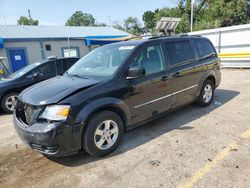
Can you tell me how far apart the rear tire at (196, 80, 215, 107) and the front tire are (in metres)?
2.70

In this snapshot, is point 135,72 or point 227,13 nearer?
point 135,72

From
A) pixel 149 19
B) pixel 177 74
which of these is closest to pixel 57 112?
pixel 177 74

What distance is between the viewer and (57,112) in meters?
2.97

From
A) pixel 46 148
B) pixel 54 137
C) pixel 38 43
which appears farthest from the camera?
pixel 38 43

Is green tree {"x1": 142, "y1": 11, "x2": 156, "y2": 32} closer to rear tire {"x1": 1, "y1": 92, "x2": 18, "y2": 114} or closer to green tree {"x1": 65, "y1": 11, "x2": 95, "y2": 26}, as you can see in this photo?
rear tire {"x1": 1, "y1": 92, "x2": 18, "y2": 114}

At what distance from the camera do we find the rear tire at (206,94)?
5387mm

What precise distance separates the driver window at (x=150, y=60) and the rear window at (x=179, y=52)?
29 centimetres

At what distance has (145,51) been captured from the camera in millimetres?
3994

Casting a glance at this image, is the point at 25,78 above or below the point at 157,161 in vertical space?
above

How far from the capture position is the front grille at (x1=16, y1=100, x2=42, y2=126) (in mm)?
3086

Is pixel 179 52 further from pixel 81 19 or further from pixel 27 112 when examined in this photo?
pixel 81 19

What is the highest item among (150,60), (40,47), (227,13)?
(227,13)

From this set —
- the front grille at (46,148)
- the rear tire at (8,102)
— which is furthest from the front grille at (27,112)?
the rear tire at (8,102)

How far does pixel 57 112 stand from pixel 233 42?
1259cm
